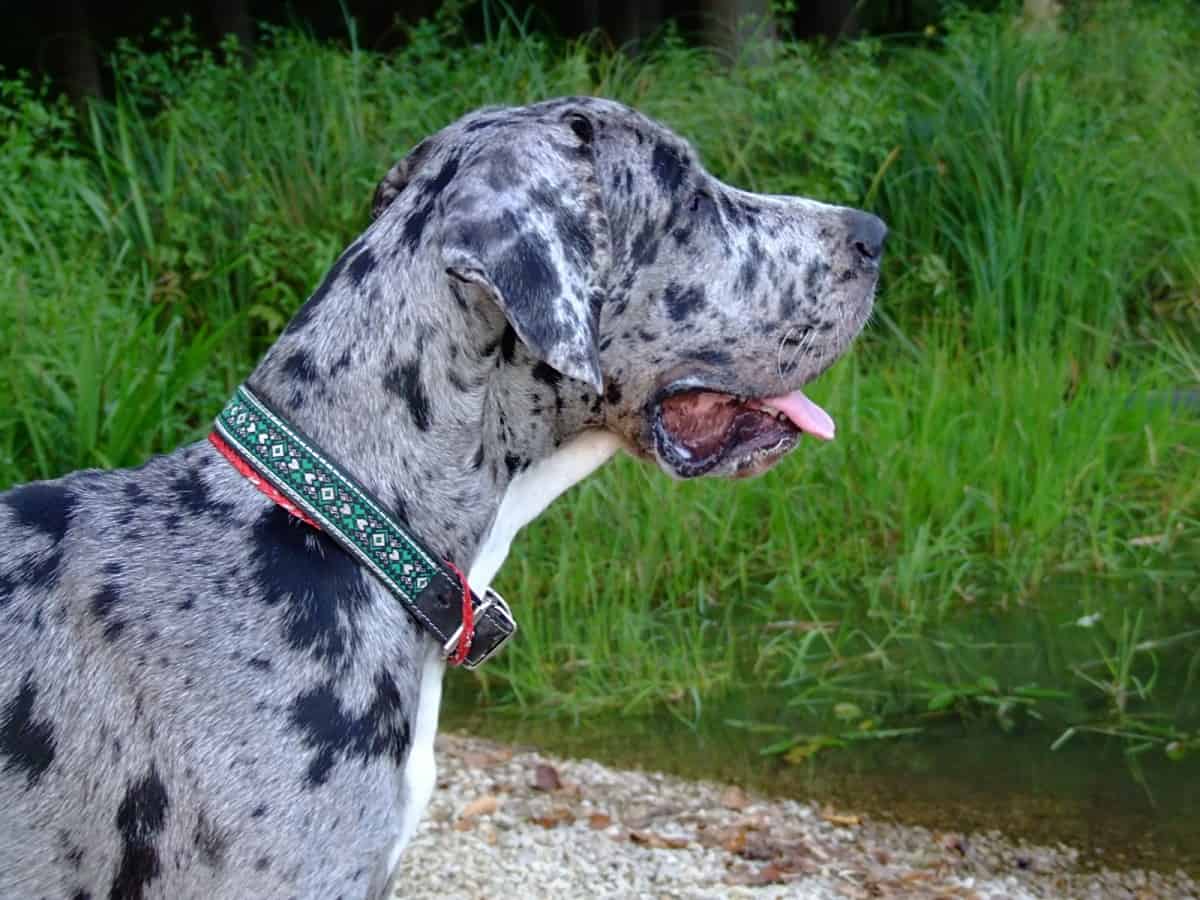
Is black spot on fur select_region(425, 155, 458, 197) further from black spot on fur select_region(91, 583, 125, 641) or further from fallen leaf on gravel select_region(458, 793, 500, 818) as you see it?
fallen leaf on gravel select_region(458, 793, 500, 818)

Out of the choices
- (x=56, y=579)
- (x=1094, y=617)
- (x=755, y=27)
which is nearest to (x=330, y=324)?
(x=56, y=579)

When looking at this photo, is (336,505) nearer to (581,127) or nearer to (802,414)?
(581,127)

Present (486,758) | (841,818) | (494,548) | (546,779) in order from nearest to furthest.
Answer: (494,548) < (841,818) < (546,779) < (486,758)

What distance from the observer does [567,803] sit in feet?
14.6

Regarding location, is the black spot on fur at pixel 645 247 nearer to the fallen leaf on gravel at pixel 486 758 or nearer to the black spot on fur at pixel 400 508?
the black spot on fur at pixel 400 508

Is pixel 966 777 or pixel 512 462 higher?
pixel 512 462

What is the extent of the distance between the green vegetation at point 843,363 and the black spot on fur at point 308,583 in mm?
2522

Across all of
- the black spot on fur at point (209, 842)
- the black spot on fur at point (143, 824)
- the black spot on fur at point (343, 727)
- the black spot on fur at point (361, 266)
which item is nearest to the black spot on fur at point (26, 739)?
the black spot on fur at point (143, 824)

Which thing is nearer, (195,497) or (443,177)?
(195,497)

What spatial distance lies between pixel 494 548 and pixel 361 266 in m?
0.52

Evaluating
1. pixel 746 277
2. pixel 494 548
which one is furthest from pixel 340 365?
pixel 746 277

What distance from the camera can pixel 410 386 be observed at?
2.54 meters

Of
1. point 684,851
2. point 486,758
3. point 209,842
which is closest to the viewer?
point 209,842

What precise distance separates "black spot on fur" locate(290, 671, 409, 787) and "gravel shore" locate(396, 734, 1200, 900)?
5.58ft
